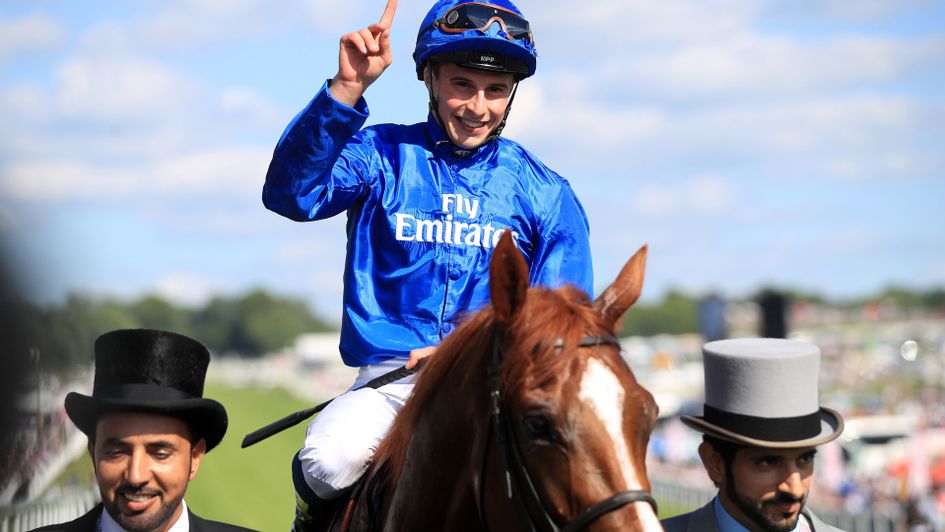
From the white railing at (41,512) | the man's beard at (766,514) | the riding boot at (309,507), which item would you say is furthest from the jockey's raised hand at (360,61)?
the white railing at (41,512)

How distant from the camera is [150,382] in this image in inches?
130

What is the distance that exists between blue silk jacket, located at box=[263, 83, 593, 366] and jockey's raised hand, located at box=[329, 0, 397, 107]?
0.05 meters

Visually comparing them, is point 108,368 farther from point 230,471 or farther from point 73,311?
point 230,471

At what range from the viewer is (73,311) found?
9.88m

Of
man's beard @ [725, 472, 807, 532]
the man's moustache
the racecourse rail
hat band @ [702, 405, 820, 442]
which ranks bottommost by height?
the racecourse rail

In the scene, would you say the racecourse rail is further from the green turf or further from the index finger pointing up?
the green turf

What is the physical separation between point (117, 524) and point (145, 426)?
0.95 feet

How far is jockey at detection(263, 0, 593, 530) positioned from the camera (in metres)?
3.48

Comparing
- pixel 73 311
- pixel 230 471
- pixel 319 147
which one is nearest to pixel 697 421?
pixel 319 147

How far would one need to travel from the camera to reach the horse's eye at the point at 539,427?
261 cm

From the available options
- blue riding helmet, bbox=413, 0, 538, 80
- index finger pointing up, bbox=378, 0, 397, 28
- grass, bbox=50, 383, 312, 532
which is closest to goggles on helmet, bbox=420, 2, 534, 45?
blue riding helmet, bbox=413, 0, 538, 80

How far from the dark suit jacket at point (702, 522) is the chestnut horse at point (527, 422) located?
2.76 feet

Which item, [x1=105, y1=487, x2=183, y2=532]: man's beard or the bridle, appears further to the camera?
[x1=105, y1=487, x2=183, y2=532]: man's beard

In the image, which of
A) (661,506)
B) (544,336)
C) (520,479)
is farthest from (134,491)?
(661,506)
